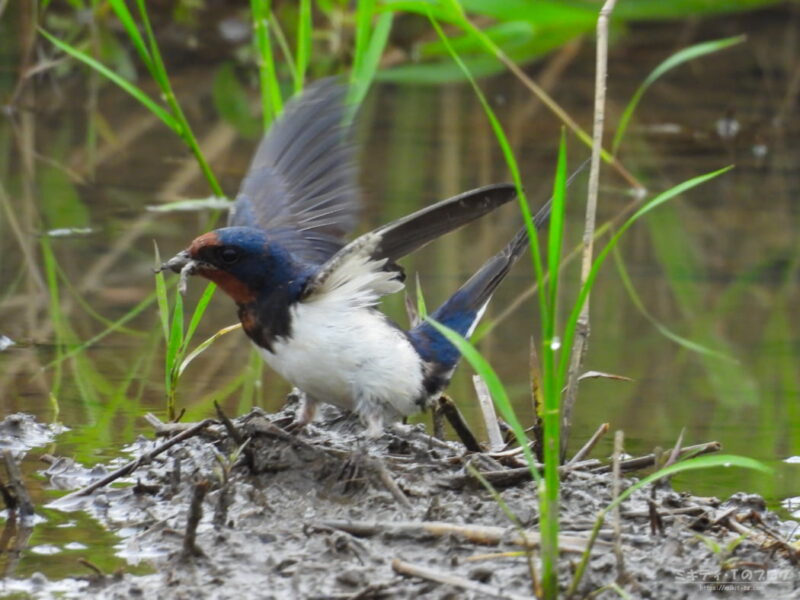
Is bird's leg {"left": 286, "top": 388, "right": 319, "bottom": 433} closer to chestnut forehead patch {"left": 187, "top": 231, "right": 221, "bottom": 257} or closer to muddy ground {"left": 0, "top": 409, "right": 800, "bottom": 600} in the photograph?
muddy ground {"left": 0, "top": 409, "right": 800, "bottom": 600}

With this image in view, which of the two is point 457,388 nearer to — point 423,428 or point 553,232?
point 423,428

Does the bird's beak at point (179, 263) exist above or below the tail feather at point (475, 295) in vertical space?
above

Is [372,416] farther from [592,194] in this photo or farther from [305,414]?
[592,194]

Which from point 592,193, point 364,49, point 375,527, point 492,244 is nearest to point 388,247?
point 592,193

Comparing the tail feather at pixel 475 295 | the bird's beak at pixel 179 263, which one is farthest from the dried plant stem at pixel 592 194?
the bird's beak at pixel 179 263

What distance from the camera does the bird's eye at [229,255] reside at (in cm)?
380

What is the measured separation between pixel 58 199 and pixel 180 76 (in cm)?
305

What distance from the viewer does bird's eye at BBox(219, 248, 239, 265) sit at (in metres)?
3.80

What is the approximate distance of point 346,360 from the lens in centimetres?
373

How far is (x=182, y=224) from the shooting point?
22.0ft

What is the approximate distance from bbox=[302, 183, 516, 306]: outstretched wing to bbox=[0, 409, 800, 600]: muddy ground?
37 cm

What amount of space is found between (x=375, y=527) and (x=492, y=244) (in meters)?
3.48

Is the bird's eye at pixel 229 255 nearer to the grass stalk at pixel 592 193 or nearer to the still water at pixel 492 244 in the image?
the still water at pixel 492 244

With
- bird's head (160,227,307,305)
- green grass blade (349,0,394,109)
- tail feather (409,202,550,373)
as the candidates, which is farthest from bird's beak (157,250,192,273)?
green grass blade (349,0,394,109)
